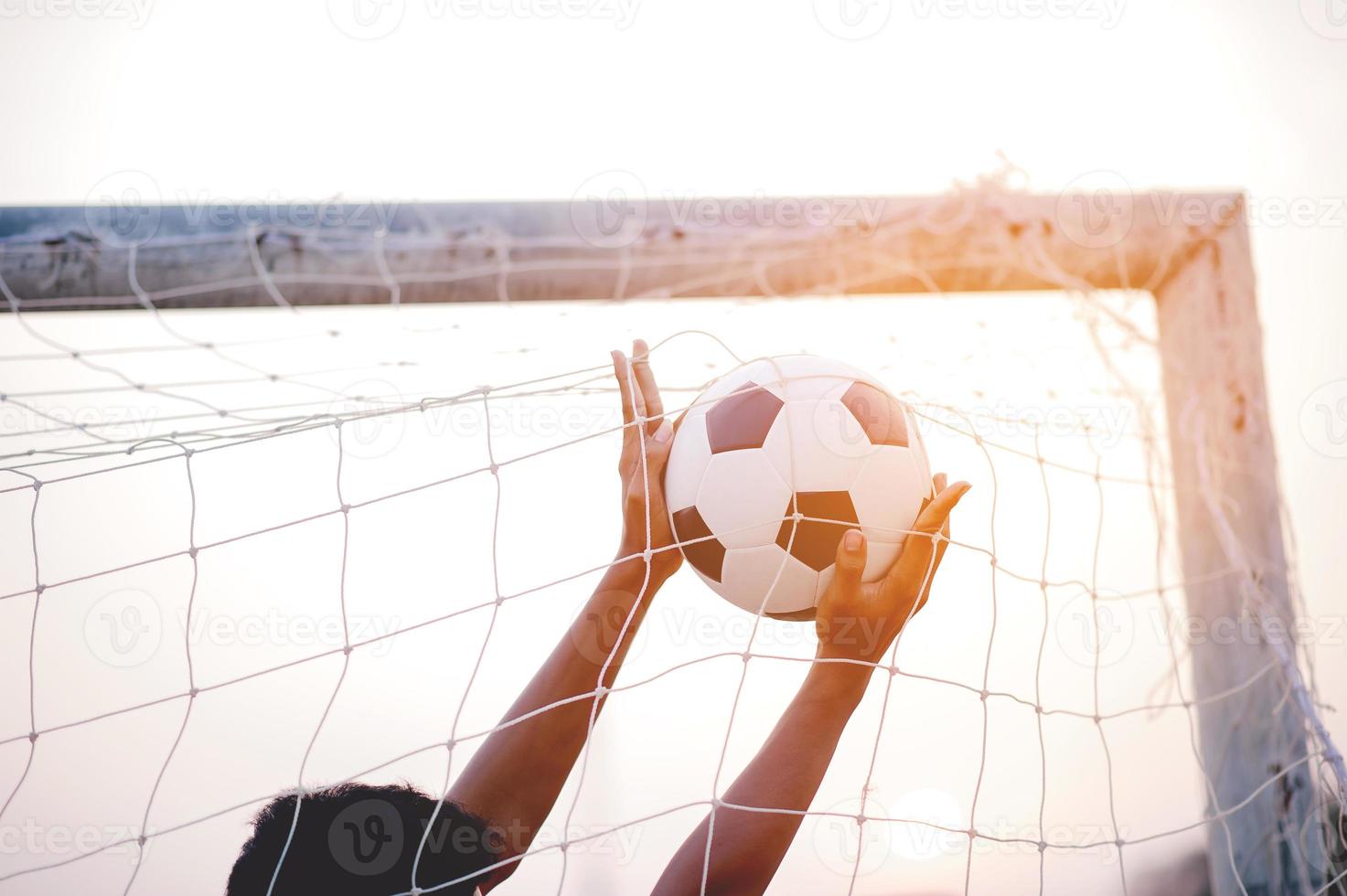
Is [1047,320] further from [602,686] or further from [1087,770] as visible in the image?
[602,686]

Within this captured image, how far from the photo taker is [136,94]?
368cm

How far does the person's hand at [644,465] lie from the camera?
6.02ft

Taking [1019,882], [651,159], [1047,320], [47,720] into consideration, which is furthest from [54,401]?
[1019,882]

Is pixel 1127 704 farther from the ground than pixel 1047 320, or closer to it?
closer to it

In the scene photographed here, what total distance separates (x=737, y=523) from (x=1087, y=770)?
2598mm
